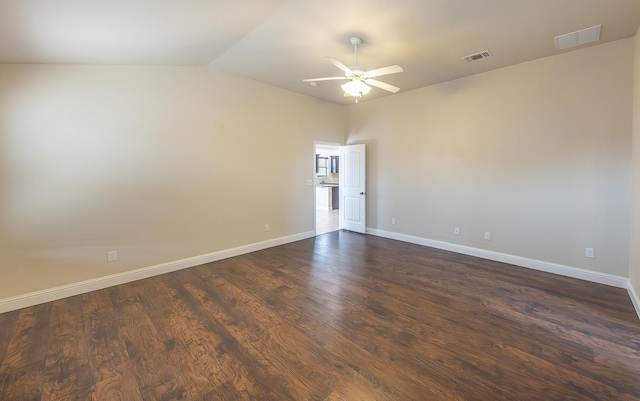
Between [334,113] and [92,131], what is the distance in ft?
14.8

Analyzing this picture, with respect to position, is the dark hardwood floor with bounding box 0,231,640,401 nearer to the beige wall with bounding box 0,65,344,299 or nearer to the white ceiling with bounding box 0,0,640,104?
the beige wall with bounding box 0,65,344,299

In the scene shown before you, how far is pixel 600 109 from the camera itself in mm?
3361

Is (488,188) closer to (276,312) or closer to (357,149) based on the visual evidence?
(357,149)

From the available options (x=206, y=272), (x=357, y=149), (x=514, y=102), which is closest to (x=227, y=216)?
(x=206, y=272)

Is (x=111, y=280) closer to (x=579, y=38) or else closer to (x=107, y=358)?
(x=107, y=358)

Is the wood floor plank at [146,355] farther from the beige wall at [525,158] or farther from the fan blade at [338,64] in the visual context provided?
the beige wall at [525,158]

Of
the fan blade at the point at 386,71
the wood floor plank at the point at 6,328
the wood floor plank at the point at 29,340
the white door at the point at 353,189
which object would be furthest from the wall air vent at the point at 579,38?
the wood floor plank at the point at 6,328

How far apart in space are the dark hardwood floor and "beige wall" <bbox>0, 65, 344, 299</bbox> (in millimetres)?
603

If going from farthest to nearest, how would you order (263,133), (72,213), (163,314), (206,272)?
(263,133)
(206,272)
(72,213)
(163,314)

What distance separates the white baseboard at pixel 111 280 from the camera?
2.89 metres

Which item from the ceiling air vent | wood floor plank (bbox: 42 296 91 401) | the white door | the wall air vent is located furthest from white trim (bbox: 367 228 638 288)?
wood floor plank (bbox: 42 296 91 401)

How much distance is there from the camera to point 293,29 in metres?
2.94

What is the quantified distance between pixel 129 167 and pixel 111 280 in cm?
151

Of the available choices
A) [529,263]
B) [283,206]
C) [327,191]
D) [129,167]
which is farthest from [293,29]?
[327,191]
